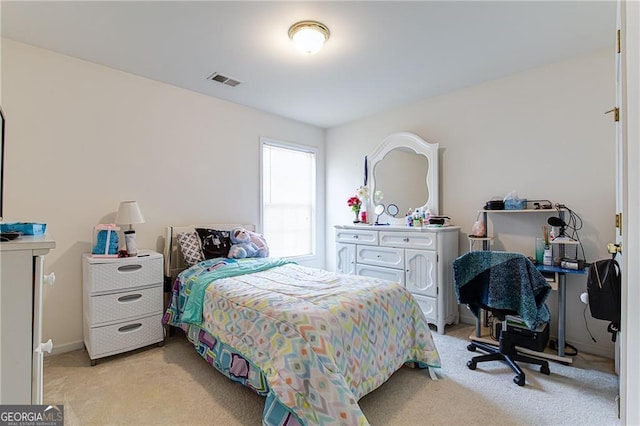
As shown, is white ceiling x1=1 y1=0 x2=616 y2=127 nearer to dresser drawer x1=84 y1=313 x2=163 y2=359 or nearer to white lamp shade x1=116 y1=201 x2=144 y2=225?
white lamp shade x1=116 y1=201 x2=144 y2=225

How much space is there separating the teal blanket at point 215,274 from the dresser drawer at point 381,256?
1007 mm

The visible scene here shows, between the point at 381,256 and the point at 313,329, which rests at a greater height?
the point at 381,256

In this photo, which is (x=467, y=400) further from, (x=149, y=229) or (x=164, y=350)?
(x=149, y=229)

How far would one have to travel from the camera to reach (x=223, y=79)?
3057 millimetres

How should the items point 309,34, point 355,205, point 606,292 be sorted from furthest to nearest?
point 355,205, point 309,34, point 606,292

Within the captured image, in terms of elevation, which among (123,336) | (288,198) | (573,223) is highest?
(288,198)

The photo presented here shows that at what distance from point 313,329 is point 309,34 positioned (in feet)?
6.60

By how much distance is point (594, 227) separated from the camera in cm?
254

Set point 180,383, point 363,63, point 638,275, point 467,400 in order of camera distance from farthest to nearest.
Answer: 1. point 363,63
2. point 180,383
3. point 467,400
4. point 638,275

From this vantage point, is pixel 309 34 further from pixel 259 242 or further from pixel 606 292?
pixel 606 292

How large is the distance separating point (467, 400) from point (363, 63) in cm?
274

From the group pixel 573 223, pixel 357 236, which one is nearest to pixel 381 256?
pixel 357 236

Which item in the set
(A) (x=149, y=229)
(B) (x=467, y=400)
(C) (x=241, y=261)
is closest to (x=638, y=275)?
(B) (x=467, y=400)

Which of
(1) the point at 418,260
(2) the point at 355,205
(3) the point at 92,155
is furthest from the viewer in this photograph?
(2) the point at 355,205
